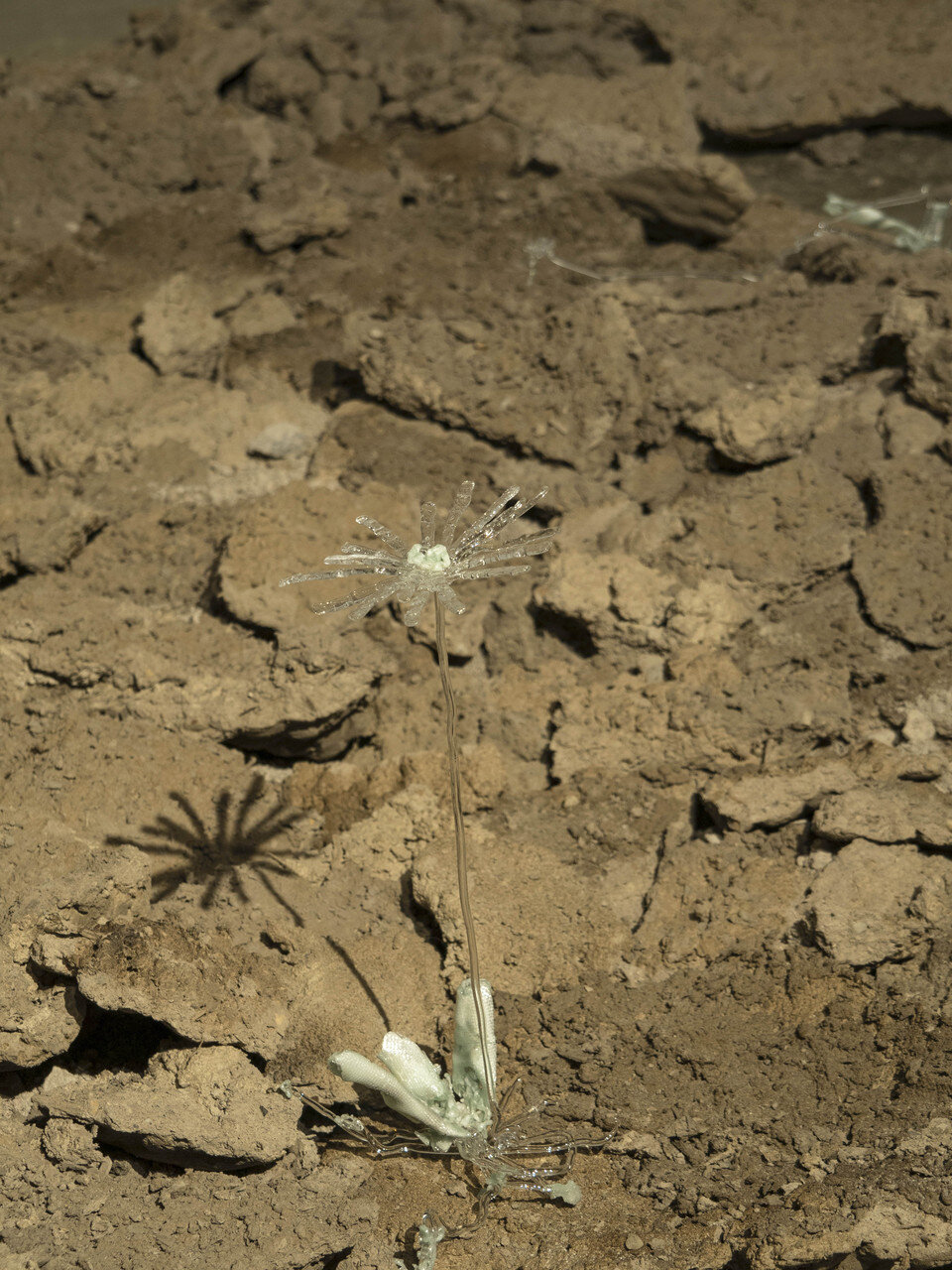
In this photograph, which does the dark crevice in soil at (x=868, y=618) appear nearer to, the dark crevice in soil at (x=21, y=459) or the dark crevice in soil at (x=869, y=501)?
the dark crevice in soil at (x=869, y=501)

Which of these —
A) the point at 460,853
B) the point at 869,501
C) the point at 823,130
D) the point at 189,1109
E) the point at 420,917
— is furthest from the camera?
the point at 823,130

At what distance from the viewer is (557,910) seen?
120 inches

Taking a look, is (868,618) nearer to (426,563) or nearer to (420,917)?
(420,917)

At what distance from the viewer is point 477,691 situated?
3660 mm

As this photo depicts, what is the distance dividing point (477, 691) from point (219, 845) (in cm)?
93

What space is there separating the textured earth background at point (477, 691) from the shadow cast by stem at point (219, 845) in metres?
0.01

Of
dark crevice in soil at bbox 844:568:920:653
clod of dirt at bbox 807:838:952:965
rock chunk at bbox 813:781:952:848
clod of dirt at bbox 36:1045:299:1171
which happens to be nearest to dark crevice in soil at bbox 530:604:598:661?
dark crevice in soil at bbox 844:568:920:653

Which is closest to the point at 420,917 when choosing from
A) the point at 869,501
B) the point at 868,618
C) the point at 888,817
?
the point at 888,817

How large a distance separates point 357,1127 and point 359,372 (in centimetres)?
254

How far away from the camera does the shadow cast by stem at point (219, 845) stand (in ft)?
10.2

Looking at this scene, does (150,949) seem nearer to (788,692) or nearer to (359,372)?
(788,692)

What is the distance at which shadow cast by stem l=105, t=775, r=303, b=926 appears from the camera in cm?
311

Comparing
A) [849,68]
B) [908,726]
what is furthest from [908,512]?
[849,68]

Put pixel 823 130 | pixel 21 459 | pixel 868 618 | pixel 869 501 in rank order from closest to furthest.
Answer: pixel 868 618, pixel 869 501, pixel 21 459, pixel 823 130
